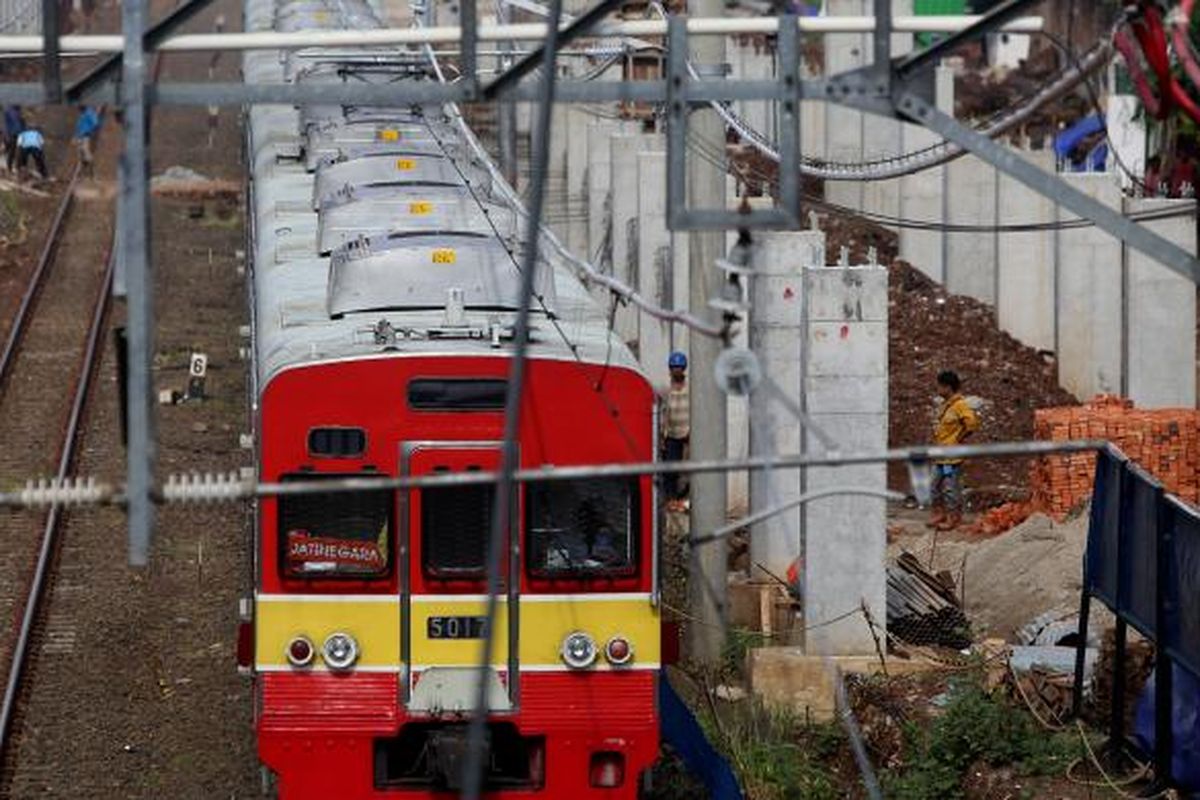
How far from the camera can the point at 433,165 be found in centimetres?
1705

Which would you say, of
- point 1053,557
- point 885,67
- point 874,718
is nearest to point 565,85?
point 885,67

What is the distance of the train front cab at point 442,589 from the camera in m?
12.1

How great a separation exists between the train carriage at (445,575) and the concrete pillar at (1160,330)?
1075cm

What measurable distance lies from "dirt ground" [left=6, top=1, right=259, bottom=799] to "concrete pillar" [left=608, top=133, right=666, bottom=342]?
3741 millimetres

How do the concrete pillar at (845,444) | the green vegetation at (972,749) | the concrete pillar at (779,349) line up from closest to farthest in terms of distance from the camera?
1. the green vegetation at (972,749)
2. the concrete pillar at (845,444)
3. the concrete pillar at (779,349)

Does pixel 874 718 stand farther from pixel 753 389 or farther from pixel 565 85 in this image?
pixel 565 85

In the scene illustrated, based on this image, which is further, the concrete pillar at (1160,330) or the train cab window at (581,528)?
the concrete pillar at (1160,330)

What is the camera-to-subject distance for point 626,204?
2506 centimetres

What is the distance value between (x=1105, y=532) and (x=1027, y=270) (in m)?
12.7

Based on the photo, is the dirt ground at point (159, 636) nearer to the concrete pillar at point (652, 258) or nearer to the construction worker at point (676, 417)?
the construction worker at point (676, 417)

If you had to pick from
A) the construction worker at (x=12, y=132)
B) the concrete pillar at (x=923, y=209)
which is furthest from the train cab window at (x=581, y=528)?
the construction worker at (x=12, y=132)

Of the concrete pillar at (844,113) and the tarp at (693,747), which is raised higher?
the concrete pillar at (844,113)

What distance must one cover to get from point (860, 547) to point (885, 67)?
5751 millimetres

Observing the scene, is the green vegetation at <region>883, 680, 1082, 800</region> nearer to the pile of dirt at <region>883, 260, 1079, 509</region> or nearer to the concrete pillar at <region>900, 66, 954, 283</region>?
the pile of dirt at <region>883, 260, 1079, 509</region>
